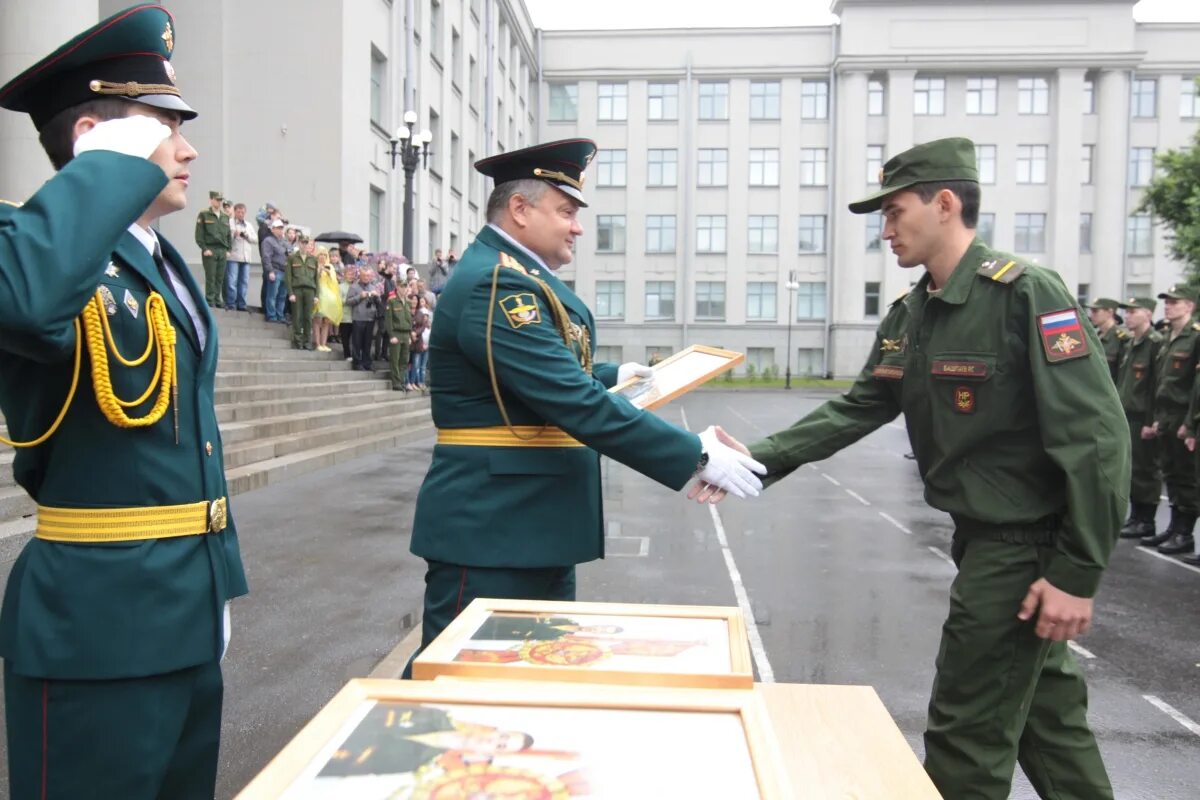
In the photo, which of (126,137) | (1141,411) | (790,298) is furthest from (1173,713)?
(790,298)

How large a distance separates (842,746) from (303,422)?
37.8ft

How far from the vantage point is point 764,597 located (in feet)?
21.0

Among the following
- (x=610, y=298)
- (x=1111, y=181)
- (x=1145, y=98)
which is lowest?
(x=610, y=298)

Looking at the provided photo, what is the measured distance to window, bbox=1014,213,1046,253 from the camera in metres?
46.2

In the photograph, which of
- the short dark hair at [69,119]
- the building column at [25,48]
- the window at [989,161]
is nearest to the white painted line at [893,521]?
the short dark hair at [69,119]

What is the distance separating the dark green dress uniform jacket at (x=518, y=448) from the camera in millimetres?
2557

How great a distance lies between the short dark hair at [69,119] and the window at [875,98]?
4877 cm

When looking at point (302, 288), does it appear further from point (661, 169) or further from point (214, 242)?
point (661, 169)

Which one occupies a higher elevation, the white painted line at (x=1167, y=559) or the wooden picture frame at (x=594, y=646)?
the wooden picture frame at (x=594, y=646)

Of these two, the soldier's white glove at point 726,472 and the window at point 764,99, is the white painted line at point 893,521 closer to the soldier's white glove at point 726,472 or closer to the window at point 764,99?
the soldier's white glove at point 726,472

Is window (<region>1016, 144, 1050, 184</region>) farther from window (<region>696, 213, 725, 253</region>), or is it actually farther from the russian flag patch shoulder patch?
the russian flag patch shoulder patch

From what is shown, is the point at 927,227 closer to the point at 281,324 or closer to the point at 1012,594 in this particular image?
the point at 1012,594

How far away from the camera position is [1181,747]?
3953mm

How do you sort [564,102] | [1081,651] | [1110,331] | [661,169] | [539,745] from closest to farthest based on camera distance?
[539,745]
[1081,651]
[1110,331]
[661,169]
[564,102]
